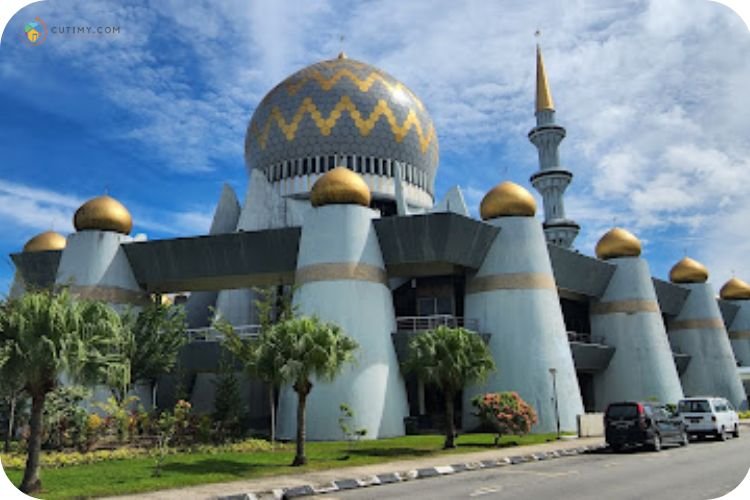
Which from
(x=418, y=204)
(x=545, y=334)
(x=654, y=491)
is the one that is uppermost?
(x=418, y=204)

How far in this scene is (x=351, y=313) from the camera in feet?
99.8

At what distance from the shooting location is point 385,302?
32406 millimetres

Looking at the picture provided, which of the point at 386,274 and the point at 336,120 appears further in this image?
the point at 336,120

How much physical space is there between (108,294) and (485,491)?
27486 mm

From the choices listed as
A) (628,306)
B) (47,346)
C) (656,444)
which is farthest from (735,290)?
(47,346)

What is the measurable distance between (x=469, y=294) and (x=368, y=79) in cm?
1873

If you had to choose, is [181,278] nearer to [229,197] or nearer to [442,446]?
[229,197]

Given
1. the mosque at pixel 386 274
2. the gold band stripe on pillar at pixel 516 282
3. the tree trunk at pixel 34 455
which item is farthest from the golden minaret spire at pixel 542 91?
the tree trunk at pixel 34 455

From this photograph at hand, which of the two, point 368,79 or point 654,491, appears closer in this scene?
point 654,491

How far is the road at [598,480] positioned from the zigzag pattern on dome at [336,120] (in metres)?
29.0

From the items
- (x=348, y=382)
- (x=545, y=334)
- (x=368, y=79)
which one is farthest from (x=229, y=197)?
(x=545, y=334)

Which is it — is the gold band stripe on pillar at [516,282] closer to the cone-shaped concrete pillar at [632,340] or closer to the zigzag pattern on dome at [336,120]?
the cone-shaped concrete pillar at [632,340]

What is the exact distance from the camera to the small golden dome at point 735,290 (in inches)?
2436

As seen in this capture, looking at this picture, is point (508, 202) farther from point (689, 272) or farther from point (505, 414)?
point (689, 272)
